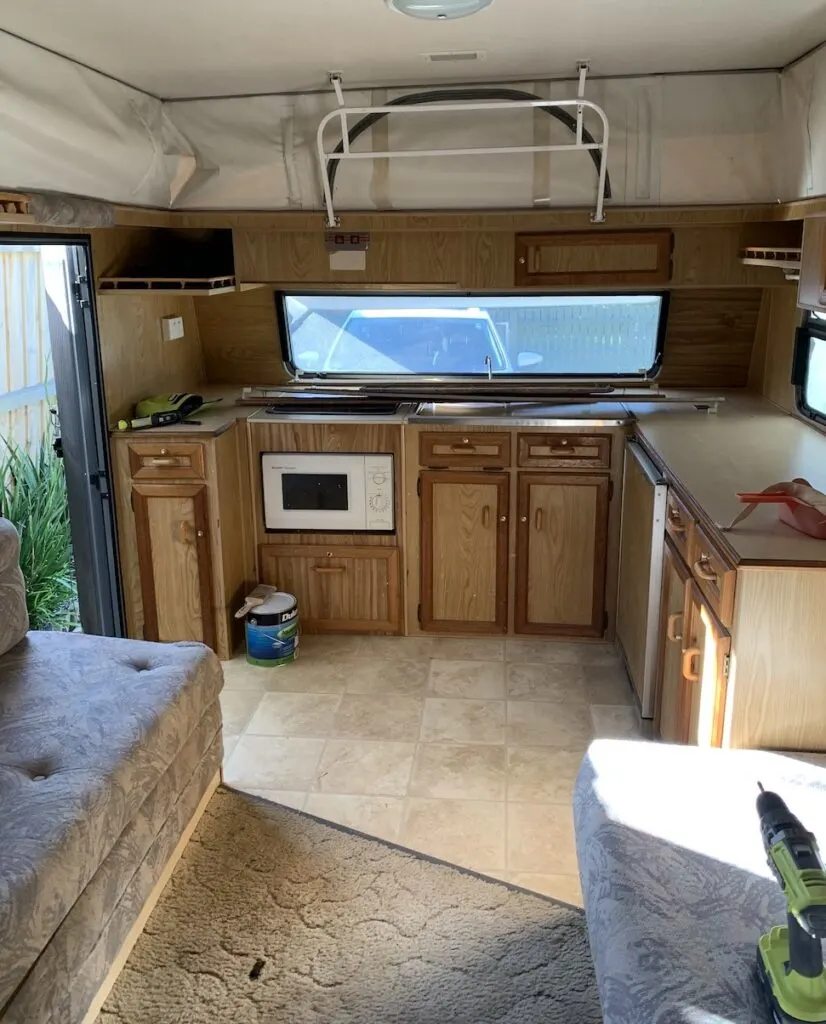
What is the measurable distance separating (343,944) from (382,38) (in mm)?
2350

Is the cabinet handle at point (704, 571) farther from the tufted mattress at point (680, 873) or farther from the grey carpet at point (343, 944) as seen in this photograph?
the grey carpet at point (343, 944)

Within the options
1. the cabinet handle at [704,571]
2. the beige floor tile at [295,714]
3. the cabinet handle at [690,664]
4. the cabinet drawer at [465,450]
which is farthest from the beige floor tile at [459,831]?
the cabinet drawer at [465,450]

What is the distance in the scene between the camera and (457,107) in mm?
3135

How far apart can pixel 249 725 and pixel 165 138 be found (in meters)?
2.14

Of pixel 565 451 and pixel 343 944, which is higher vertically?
pixel 565 451

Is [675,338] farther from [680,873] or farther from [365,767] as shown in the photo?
[680,873]

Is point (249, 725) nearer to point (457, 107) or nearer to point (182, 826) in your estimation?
point (182, 826)

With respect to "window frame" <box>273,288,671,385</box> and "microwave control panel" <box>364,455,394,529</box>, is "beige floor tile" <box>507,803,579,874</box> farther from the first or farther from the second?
"window frame" <box>273,288,671,385</box>

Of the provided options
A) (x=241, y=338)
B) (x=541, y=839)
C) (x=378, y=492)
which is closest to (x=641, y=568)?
(x=541, y=839)

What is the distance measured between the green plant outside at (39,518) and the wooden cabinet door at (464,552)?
1.43m

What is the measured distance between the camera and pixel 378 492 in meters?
3.61

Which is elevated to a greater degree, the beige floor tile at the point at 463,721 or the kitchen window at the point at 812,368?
the kitchen window at the point at 812,368

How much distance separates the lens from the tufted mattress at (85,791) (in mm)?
1598

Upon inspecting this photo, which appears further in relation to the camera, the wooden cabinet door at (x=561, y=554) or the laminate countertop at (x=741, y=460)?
the wooden cabinet door at (x=561, y=554)
